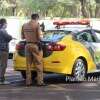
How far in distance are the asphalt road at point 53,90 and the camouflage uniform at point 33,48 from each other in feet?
1.66

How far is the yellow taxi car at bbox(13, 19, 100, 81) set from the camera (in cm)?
1383

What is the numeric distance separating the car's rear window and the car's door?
53cm

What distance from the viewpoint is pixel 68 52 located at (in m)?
14.0

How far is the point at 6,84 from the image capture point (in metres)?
14.2

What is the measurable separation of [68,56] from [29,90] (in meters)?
1.72

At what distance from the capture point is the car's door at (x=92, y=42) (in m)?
14.8

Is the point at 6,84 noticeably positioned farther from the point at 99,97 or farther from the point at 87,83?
the point at 99,97

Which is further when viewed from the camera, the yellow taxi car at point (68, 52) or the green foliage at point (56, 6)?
the green foliage at point (56, 6)

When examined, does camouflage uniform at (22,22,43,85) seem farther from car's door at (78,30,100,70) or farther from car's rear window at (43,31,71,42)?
car's door at (78,30,100,70)

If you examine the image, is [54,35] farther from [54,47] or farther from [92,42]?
[92,42]

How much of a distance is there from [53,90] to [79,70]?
1664mm

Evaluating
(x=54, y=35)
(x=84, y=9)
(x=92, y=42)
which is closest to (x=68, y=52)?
(x=54, y=35)

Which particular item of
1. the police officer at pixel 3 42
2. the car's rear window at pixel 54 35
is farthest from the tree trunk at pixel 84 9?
the police officer at pixel 3 42

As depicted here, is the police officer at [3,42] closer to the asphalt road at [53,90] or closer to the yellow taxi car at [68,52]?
the yellow taxi car at [68,52]
